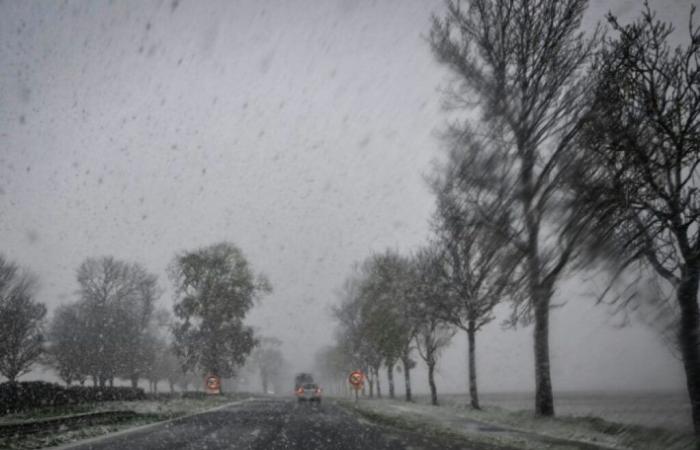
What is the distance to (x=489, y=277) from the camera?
13.5 meters

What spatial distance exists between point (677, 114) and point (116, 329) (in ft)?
172

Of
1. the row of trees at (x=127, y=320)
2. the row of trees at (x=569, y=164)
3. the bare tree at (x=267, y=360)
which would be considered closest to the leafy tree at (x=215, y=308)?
the row of trees at (x=127, y=320)

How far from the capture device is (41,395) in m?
20.7

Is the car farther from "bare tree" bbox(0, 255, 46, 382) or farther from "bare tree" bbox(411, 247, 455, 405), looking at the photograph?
"bare tree" bbox(0, 255, 46, 382)

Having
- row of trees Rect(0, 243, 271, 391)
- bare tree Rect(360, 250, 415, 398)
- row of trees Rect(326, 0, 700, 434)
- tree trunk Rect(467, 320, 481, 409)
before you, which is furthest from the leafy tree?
row of trees Rect(326, 0, 700, 434)

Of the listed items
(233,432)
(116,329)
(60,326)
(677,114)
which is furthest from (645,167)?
(60,326)

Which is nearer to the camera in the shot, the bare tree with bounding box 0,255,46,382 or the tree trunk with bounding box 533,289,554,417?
the tree trunk with bounding box 533,289,554,417

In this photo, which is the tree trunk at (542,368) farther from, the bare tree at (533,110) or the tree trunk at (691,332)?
the tree trunk at (691,332)

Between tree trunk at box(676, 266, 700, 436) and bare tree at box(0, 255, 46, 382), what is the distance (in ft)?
158

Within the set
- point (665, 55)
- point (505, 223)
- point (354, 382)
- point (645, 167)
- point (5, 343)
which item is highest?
point (665, 55)

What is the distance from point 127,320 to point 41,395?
3235 cm

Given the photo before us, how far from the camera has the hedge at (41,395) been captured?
18750 mm

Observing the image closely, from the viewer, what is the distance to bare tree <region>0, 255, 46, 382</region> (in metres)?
42.2

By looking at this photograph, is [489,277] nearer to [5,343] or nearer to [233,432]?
[233,432]
